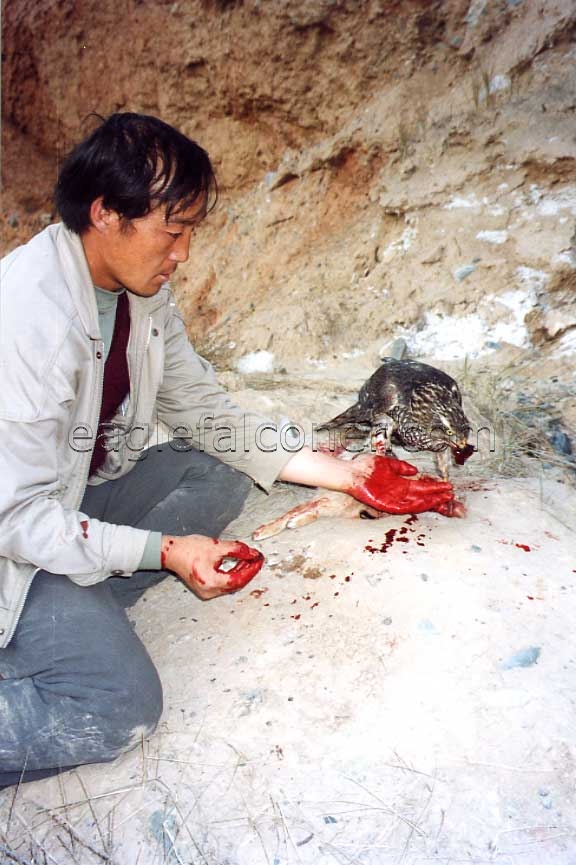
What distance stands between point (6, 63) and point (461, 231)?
15.5ft

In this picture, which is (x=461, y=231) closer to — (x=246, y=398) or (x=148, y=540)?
(x=246, y=398)

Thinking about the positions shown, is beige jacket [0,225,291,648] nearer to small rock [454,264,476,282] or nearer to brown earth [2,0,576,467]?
brown earth [2,0,576,467]

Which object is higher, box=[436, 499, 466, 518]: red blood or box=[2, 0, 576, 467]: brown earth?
box=[2, 0, 576, 467]: brown earth

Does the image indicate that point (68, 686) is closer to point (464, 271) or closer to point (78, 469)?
point (78, 469)

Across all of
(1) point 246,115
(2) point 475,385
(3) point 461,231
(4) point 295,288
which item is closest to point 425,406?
(2) point 475,385

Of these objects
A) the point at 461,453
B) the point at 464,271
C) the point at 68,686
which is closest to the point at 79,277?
the point at 68,686

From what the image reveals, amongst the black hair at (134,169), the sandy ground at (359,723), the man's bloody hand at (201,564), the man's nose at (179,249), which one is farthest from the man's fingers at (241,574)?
the black hair at (134,169)

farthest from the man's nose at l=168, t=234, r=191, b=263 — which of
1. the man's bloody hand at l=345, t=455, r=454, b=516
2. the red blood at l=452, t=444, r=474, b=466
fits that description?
the red blood at l=452, t=444, r=474, b=466

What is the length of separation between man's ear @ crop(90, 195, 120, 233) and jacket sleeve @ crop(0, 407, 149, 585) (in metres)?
0.65

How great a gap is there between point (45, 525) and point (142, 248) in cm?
95

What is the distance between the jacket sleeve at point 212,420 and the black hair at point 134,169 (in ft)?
2.49

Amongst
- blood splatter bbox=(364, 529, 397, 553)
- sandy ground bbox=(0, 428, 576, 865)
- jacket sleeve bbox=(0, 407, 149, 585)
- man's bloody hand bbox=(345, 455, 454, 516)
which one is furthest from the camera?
man's bloody hand bbox=(345, 455, 454, 516)

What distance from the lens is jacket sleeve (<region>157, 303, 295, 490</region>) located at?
3.12 meters

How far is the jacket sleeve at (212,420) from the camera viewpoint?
10.2 ft
